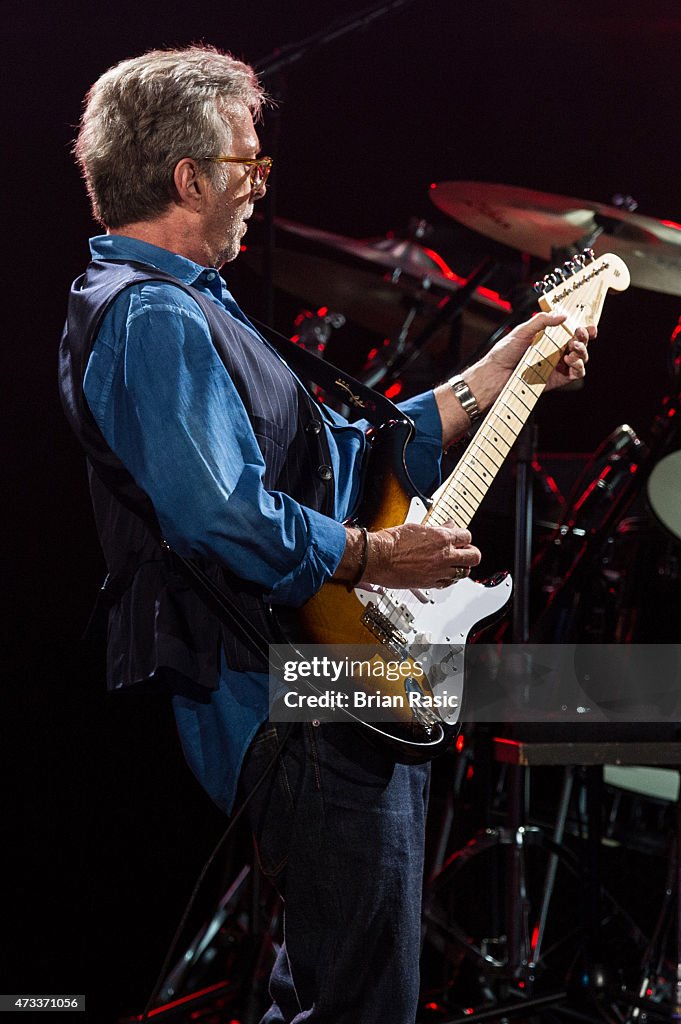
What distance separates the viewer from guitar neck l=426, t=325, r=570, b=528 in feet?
5.11

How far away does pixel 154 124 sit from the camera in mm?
1462

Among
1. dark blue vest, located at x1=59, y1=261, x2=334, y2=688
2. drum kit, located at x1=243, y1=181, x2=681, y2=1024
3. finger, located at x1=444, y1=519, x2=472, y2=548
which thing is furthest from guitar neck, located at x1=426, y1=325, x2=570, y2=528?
drum kit, located at x1=243, y1=181, x2=681, y2=1024

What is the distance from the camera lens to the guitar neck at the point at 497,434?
5.11 feet

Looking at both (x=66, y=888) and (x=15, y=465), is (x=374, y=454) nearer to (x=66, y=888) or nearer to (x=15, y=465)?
(x=15, y=465)

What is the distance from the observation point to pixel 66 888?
7.18 ft

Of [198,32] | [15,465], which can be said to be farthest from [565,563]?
[198,32]

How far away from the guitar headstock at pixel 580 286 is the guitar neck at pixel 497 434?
0.05m

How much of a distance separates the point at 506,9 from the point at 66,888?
2651 mm

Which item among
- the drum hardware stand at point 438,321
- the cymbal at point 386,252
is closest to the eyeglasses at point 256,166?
the cymbal at point 386,252

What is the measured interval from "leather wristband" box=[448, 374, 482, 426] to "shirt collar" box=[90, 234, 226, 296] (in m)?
0.53

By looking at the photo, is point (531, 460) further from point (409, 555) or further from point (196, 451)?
point (196, 451)

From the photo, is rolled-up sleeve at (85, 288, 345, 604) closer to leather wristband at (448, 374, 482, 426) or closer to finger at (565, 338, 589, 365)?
leather wristband at (448, 374, 482, 426)

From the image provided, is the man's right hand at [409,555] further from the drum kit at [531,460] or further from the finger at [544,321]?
the drum kit at [531,460]

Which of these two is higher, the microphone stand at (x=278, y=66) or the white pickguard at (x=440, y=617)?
the microphone stand at (x=278, y=66)
